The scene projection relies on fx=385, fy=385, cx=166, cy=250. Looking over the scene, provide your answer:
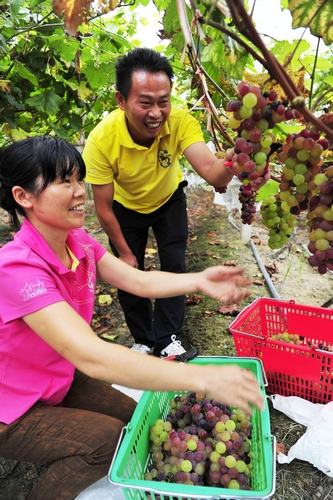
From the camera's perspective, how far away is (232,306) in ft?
11.4

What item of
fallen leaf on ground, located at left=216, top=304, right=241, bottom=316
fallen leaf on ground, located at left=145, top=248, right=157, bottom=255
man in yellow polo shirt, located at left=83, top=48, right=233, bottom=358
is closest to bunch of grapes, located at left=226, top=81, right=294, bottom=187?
man in yellow polo shirt, located at left=83, top=48, right=233, bottom=358

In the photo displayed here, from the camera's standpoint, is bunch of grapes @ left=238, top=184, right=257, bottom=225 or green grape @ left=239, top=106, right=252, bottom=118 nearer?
green grape @ left=239, top=106, right=252, bottom=118

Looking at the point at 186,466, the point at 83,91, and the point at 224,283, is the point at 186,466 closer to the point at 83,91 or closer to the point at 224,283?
the point at 224,283

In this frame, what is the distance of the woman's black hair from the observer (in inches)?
56.9

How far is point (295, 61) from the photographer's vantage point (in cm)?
188

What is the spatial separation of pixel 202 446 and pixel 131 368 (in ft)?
2.42

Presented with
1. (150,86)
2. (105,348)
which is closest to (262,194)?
(150,86)

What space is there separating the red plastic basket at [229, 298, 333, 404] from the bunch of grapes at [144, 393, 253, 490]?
0.40m

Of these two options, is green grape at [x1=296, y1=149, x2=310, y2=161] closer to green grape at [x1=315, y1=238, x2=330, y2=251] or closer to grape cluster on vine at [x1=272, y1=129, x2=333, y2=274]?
grape cluster on vine at [x1=272, y1=129, x2=333, y2=274]

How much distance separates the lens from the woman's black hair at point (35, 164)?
1.45m

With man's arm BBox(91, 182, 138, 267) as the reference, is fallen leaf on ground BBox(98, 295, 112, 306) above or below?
below

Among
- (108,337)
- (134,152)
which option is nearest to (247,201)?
(134,152)

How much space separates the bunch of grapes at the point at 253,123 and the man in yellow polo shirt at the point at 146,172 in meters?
0.54

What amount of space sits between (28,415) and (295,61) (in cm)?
200
